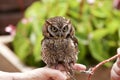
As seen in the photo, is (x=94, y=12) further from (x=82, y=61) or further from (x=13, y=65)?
(x=13, y=65)

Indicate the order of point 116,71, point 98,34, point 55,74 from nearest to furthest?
point 55,74 < point 116,71 < point 98,34

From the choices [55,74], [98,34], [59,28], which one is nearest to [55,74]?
[55,74]

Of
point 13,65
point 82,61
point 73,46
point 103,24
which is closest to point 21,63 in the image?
point 13,65

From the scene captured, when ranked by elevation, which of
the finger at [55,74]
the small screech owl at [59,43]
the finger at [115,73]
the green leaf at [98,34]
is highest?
the small screech owl at [59,43]

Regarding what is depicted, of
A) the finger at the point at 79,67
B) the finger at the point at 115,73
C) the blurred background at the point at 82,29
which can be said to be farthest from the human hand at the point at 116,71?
the blurred background at the point at 82,29

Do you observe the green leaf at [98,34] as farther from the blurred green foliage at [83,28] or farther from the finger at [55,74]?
the finger at [55,74]

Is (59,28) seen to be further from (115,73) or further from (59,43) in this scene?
(115,73)
